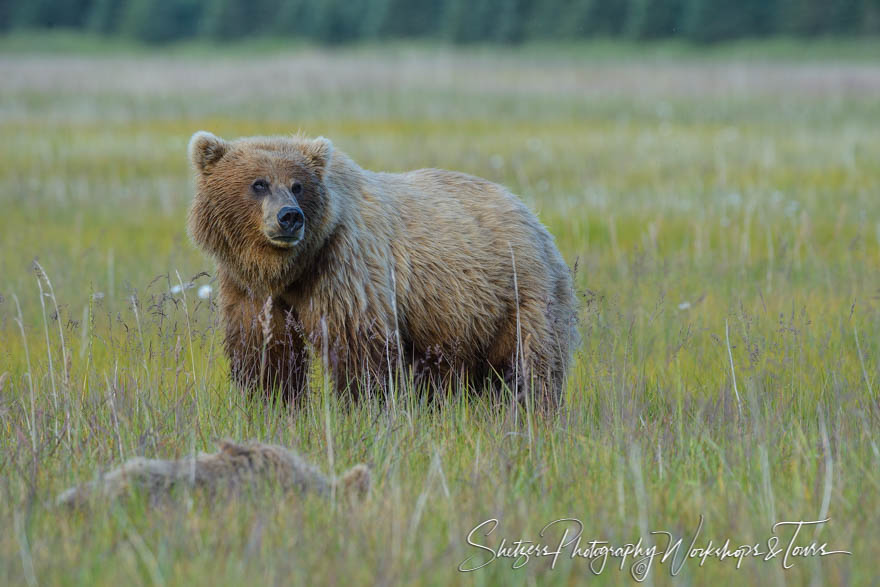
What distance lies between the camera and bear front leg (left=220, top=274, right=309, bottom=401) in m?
4.99

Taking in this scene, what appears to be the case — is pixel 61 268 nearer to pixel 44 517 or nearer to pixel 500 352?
pixel 500 352

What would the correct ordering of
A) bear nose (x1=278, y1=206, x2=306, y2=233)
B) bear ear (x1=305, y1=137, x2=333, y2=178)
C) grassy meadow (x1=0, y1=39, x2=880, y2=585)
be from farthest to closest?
bear ear (x1=305, y1=137, x2=333, y2=178) < bear nose (x1=278, y1=206, x2=306, y2=233) < grassy meadow (x1=0, y1=39, x2=880, y2=585)

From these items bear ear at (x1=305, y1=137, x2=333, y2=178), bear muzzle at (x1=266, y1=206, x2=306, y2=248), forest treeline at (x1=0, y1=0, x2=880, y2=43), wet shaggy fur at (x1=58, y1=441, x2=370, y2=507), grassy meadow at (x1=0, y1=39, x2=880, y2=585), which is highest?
forest treeline at (x1=0, y1=0, x2=880, y2=43)

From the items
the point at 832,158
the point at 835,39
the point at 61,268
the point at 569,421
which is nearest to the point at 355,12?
the point at 835,39

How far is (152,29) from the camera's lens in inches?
2438

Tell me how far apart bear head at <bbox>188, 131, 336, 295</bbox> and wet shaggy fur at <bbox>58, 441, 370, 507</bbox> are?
1427mm

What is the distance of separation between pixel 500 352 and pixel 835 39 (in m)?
46.1

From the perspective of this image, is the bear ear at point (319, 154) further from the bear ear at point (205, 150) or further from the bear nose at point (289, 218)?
the bear nose at point (289, 218)

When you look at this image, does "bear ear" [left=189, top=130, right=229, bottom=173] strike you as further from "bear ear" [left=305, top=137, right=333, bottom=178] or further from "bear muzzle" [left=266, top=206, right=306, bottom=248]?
"bear muzzle" [left=266, top=206, right=306, bottom=248]

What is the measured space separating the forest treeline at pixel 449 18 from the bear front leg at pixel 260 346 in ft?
152

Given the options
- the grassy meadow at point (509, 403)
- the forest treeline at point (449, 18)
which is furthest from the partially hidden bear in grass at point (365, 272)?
the forest treeline at point (449, 18)

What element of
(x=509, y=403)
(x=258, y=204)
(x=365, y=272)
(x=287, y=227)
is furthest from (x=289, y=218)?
(x=509, y=403)

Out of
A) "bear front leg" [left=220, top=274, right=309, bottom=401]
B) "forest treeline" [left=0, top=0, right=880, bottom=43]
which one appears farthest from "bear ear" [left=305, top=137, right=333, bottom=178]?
"forest treeline" [left=0, top=0, right=880, bottom=43]

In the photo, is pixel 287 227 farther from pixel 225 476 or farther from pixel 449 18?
pixel 449 18
